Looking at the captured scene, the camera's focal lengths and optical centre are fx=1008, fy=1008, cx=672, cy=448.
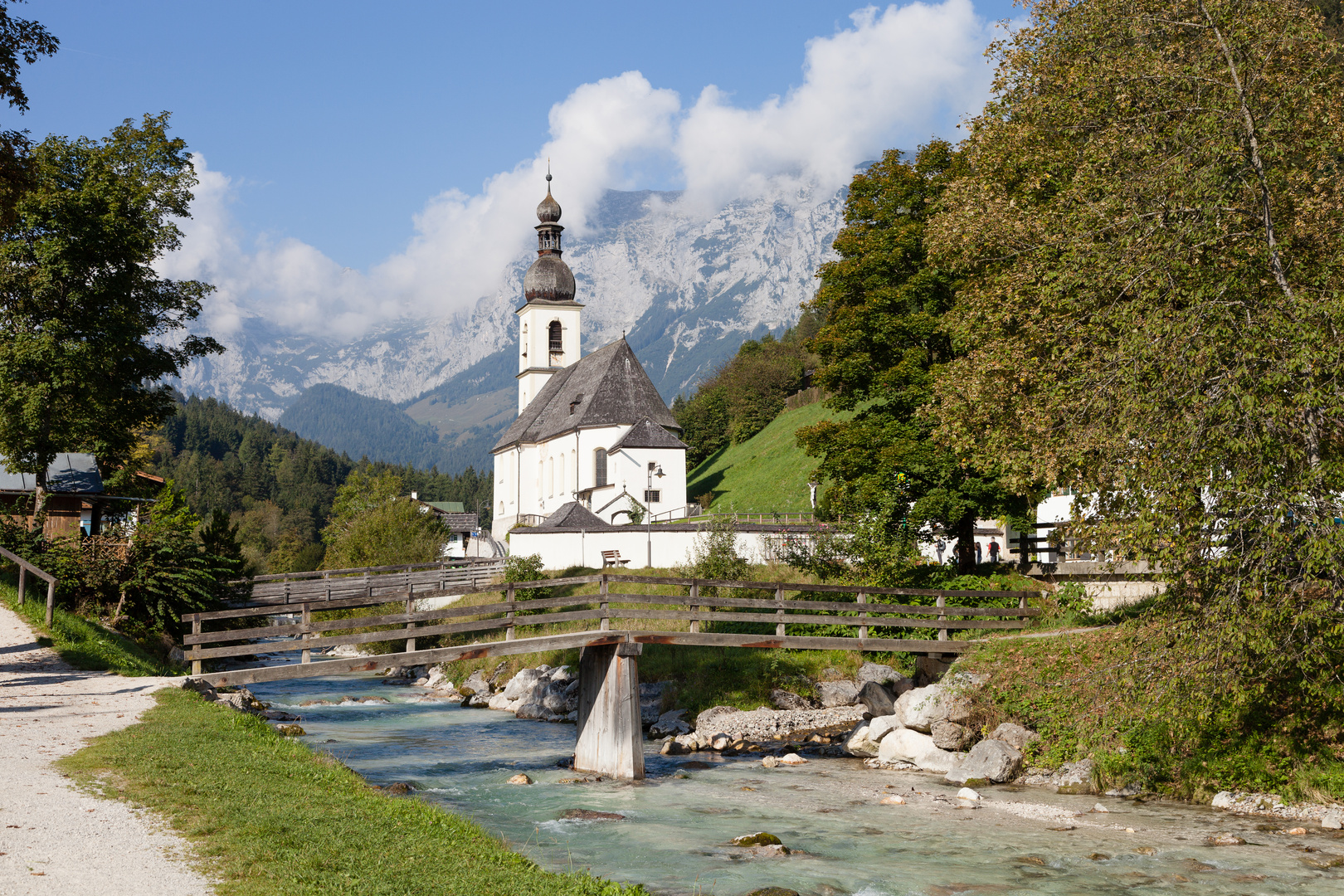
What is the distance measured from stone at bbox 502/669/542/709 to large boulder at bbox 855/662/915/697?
34.5ft

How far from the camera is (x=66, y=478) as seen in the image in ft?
132

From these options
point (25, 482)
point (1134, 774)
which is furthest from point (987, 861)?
point (25, 482)

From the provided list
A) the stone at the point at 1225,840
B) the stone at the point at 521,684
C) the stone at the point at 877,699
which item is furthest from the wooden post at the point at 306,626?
the stone at the point at 1225,840

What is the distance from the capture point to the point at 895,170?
30391 mm

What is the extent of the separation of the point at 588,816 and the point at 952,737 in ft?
25.8

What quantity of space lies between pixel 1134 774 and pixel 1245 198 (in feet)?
30.6

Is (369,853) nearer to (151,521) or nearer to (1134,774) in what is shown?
(1134,774)

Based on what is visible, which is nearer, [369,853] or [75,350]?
[369,853]

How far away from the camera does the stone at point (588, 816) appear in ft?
49.9

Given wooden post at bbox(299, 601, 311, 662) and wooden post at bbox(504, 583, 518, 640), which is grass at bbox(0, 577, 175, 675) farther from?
wooden post at bbox(504, 583, 518, 640)

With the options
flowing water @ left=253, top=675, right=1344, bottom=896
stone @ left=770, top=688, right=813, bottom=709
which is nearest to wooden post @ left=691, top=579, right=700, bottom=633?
flowing water @ left=253, top=675, right=1344, bottom=896

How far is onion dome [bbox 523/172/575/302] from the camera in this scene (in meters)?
83.1

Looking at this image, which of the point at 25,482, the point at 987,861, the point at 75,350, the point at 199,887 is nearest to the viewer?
the point at 199,887

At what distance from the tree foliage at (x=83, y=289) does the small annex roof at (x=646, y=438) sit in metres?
32.6
